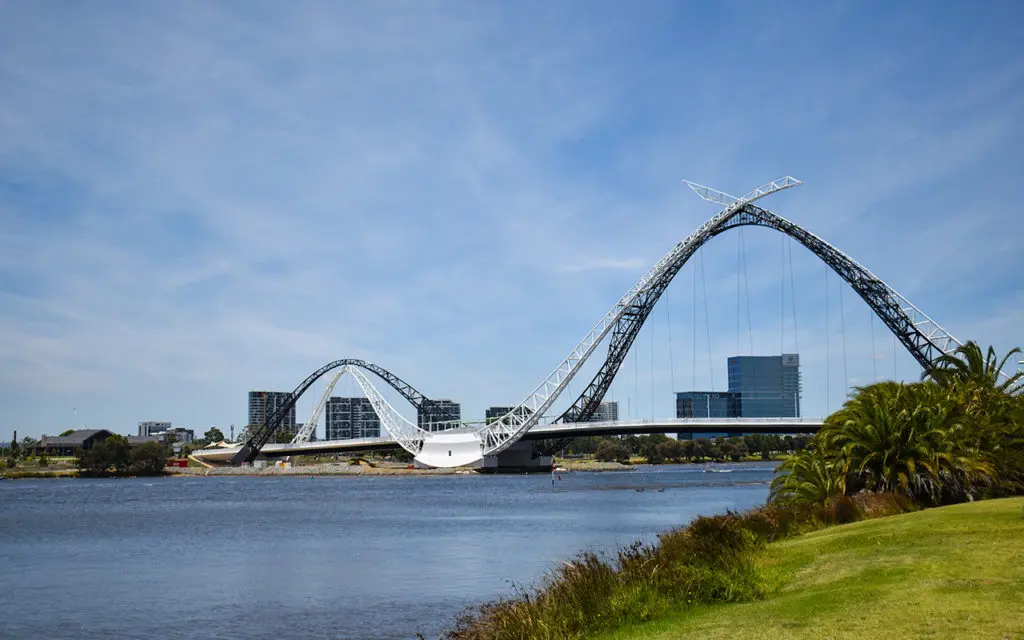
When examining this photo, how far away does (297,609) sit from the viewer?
28.1 metres

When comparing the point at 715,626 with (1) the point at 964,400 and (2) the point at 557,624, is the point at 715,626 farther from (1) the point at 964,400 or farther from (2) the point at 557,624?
(1) the point at 964,400

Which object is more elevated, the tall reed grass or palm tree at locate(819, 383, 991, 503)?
palm tree at locate(819, 383, 991, 503)

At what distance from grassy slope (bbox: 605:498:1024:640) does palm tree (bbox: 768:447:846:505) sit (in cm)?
1085

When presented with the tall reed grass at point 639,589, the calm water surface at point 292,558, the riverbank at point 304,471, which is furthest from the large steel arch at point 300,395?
the tall reed grass at point 639,589

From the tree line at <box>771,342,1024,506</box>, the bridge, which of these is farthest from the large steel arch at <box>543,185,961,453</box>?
the tree line at <box>771,342,1024,506</box>

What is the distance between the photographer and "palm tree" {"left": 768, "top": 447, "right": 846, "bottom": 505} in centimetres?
3531

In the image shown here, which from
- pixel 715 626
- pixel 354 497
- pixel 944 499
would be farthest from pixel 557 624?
pixel 354 497

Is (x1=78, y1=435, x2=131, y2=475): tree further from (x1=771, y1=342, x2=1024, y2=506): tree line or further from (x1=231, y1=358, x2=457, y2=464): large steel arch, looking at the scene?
(x1=771, y1=342, x2=1024, y2=506): tree line

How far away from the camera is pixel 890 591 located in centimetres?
1581

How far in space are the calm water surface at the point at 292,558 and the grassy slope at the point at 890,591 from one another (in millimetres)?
9650

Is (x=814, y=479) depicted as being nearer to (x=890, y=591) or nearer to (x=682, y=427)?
(x=890, y=591)

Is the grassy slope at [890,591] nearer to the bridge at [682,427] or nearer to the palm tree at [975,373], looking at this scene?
the palm tree at [975,373]

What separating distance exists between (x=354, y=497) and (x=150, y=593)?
64.3 m

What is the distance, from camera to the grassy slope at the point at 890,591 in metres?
13.3
